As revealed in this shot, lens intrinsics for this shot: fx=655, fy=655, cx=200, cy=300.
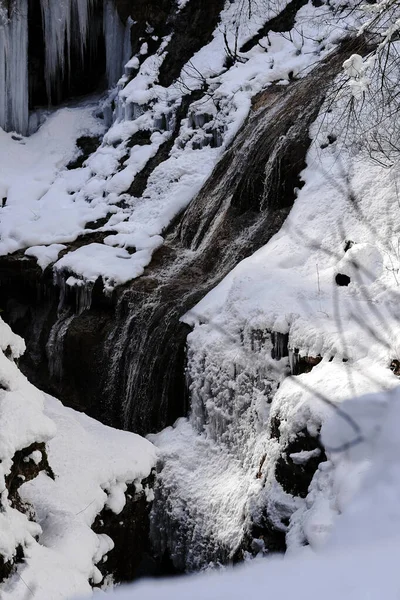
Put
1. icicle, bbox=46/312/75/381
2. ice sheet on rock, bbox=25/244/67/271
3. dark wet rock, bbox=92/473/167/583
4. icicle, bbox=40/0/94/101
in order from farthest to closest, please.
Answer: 1. icicle, bbox=40/0/94/101
2. ice sheet on rock, bbox=25/244/67/271
3. icicle, bbox=46/312/75/381
4. dark wet rock, bbox=92/473/167/583

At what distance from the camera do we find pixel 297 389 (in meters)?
4.92

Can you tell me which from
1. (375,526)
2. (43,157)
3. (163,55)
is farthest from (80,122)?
(375,526)

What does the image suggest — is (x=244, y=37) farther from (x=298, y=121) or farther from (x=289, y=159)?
(x=289, y=159)

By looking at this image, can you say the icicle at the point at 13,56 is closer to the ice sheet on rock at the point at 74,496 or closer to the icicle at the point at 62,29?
the icicle at the point at 62,29

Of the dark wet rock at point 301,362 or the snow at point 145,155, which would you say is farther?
the snow at point 145,155

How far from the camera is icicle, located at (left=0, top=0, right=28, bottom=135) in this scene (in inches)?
516

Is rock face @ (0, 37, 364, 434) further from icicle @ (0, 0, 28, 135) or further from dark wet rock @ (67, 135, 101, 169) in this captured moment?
icicle @ (0, 0, 28, 135)

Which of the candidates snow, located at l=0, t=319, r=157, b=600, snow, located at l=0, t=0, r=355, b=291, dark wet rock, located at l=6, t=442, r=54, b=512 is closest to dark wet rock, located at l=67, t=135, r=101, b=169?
snow, located at l=0, t=0, r=355, b=291

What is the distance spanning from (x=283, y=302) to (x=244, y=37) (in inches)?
294

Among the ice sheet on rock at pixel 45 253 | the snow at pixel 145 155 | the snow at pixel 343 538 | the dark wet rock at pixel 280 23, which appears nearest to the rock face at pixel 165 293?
the ice sheet on rock at pixel 45 253

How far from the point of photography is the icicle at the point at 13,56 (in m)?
13.1

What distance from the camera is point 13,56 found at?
13242 mm

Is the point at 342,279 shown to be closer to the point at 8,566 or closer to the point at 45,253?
the point at 8,566

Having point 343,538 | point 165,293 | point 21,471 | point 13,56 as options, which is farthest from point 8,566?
point 13,56
